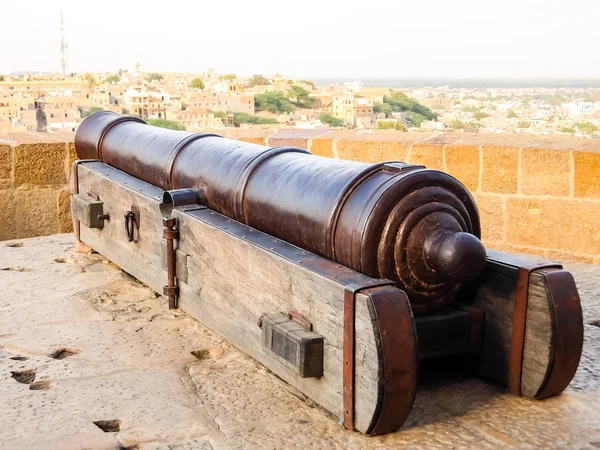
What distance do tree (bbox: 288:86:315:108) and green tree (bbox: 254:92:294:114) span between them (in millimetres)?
817

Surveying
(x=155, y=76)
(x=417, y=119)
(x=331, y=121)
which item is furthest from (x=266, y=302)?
(x=155, y=76)

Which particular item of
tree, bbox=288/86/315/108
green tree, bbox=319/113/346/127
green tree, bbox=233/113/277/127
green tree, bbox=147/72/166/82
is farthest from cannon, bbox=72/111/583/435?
green tree, bbox=147/72/166/82

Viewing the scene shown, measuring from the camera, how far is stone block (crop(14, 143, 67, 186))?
16.0ft

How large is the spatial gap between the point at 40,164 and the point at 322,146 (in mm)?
1761

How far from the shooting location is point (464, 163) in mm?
4469

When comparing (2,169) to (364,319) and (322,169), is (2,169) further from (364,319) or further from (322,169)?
(364,319)

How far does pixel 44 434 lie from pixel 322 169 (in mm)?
1120

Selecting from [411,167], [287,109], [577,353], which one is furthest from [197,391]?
[287,109]

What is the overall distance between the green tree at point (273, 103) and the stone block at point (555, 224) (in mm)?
68854

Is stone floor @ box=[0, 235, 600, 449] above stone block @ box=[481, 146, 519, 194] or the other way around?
the other way around

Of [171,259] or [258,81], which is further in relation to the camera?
[258,81]

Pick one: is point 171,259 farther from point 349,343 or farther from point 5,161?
point 5,161

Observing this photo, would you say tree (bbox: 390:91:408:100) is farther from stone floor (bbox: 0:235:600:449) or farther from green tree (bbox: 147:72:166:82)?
green tree (bbox: 147:72:166:82)

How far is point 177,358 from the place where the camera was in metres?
2.73
